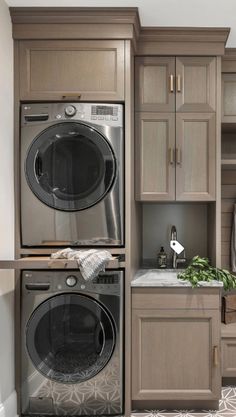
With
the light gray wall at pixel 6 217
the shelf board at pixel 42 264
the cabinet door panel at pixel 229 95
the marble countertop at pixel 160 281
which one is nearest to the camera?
the shelf board at pixel 42 264

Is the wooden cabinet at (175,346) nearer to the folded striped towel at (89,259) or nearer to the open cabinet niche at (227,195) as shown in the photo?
the folded striped towel at (89,259)

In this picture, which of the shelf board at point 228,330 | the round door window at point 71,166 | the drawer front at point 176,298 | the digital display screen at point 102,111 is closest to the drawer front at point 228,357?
the shelf board at point 228,330

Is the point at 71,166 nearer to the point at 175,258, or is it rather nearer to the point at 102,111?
the point at 102,111

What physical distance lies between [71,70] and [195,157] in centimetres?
107

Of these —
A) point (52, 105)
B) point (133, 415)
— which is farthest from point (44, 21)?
point (133, 415)

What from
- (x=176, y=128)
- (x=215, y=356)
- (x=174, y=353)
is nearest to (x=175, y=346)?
(x=174, y=353)

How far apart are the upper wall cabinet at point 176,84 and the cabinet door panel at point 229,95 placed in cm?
28

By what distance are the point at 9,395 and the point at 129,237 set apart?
1241 mm

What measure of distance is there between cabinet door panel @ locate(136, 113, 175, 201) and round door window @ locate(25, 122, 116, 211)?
427 millimetres

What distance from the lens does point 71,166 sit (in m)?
2.58

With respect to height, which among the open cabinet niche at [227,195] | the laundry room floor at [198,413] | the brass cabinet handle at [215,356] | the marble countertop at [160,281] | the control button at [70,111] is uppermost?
the control button at [70,111]

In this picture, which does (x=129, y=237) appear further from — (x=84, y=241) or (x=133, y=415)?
(x=133, y=415)

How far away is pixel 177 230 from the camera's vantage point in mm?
3398

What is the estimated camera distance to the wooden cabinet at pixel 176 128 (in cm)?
291
